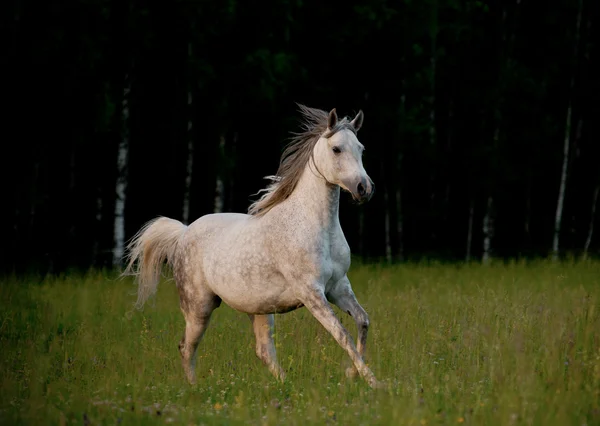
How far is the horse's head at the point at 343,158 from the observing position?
6.50 m

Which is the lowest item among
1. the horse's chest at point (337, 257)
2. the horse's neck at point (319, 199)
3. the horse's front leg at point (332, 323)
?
the horse's front leg at point (332, 323)

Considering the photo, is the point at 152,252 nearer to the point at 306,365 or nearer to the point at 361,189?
the point at 306,365

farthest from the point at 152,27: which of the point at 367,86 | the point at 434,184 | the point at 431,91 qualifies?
the point at 434,184

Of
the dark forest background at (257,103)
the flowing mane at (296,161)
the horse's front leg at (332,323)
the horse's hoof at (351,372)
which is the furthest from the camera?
the dark forest background at (257,103)

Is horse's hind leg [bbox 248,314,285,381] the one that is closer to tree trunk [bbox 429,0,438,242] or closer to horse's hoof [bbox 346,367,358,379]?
horse's hoof [bbox 346,367,358,379]

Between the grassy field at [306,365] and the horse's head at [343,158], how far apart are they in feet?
4.98

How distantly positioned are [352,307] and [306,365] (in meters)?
0.96

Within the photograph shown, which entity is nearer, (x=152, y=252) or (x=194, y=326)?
(x=194, y=326)

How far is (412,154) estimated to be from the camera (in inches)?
936

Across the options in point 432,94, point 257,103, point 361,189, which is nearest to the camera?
point 361,189

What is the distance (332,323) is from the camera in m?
6.69

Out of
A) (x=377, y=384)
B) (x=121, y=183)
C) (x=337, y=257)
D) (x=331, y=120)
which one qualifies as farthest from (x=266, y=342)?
(x=121, y=183)

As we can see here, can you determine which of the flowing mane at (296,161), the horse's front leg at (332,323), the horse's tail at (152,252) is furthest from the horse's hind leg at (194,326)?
the horse's front leg at (332,323)

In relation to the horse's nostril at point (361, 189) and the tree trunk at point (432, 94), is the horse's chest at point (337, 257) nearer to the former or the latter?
the horse's nostril at point (361, 189)
